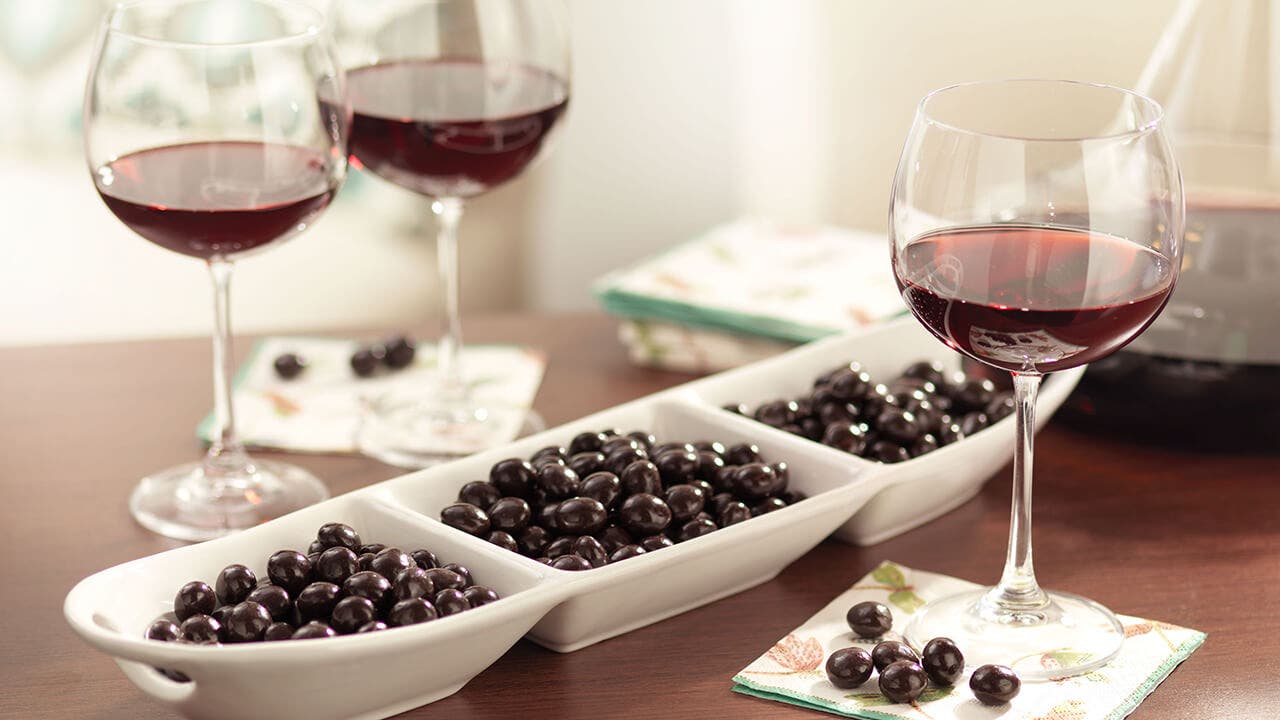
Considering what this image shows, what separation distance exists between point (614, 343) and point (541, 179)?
1519 mm

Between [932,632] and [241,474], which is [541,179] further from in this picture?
[932,632]

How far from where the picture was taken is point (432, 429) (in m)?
1.42

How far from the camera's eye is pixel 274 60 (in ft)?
3.79

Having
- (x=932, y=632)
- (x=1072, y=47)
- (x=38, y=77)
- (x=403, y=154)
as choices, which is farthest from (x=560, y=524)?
(x=38, y=77)

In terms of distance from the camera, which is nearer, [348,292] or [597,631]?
[597,631]

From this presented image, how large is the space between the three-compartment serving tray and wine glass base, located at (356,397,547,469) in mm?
194

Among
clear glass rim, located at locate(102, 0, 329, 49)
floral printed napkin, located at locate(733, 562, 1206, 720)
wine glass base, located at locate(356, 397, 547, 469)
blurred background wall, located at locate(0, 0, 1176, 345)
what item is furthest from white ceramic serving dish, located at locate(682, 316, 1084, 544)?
blurred background wall, located at locate(0, 0, 1176, 345)

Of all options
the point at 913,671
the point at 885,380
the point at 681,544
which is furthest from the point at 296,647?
the point at 885,380

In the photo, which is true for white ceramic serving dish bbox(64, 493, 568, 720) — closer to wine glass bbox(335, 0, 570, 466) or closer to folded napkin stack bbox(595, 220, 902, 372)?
wine glass bbox(335, 0, 570, 466)

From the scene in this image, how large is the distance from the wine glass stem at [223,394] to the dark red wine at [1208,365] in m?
0.74

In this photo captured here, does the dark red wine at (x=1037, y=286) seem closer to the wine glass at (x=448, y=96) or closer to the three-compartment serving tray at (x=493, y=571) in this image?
the three-compartment serving tray at (x=493, y=571)

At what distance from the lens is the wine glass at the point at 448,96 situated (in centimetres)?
138

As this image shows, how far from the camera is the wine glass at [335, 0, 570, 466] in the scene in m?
1.38

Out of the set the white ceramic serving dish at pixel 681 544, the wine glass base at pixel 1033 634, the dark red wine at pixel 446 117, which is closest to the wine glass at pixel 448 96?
the dark red wine at pixel 446 117
